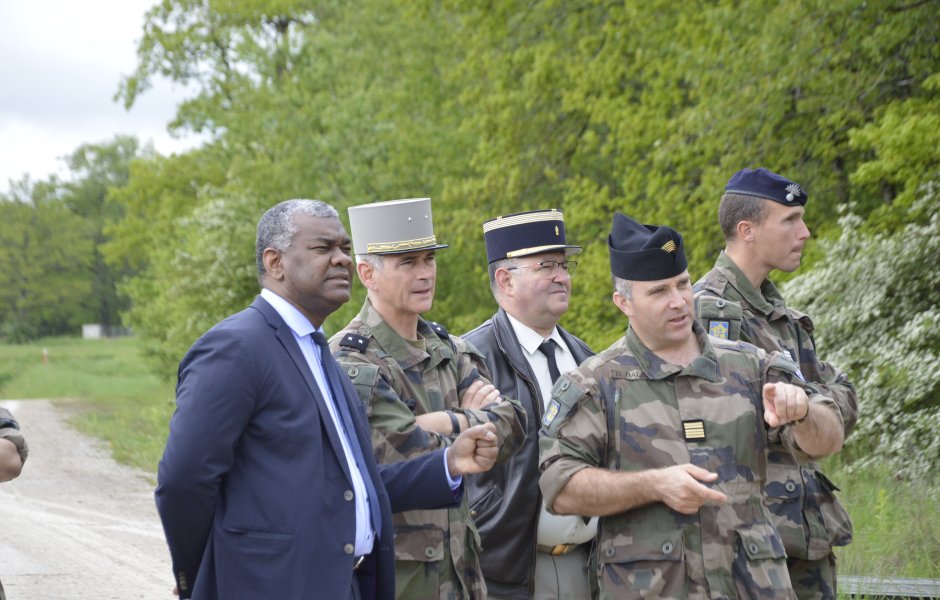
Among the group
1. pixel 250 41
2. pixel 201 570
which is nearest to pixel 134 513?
pixel 201 570

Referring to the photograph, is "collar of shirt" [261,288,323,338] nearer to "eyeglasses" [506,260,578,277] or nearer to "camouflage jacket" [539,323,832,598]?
"camouflage jacket" [539,323,832,598]

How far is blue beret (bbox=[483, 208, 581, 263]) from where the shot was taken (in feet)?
17.5

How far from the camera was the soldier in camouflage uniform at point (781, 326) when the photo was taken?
15.0ft

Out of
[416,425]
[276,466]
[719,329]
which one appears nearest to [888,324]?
[719,329]

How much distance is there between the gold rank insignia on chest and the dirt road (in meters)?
5.76

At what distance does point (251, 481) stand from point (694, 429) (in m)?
1.45

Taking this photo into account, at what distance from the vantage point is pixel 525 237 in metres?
5.36

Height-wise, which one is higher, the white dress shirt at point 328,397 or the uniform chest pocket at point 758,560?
the white dress shirt at point 328,397

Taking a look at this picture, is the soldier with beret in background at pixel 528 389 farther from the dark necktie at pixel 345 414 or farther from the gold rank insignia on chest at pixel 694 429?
the dark necktie at pixel 345 414

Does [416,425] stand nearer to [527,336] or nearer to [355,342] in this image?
[355,342]

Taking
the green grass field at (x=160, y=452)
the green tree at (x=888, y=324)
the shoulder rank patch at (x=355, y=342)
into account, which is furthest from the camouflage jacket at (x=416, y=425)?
the green tree at (x=888, y=324)

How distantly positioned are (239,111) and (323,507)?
29310 mm

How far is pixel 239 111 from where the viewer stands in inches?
1251

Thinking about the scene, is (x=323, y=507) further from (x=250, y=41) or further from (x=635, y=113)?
(x=250, y=41)
